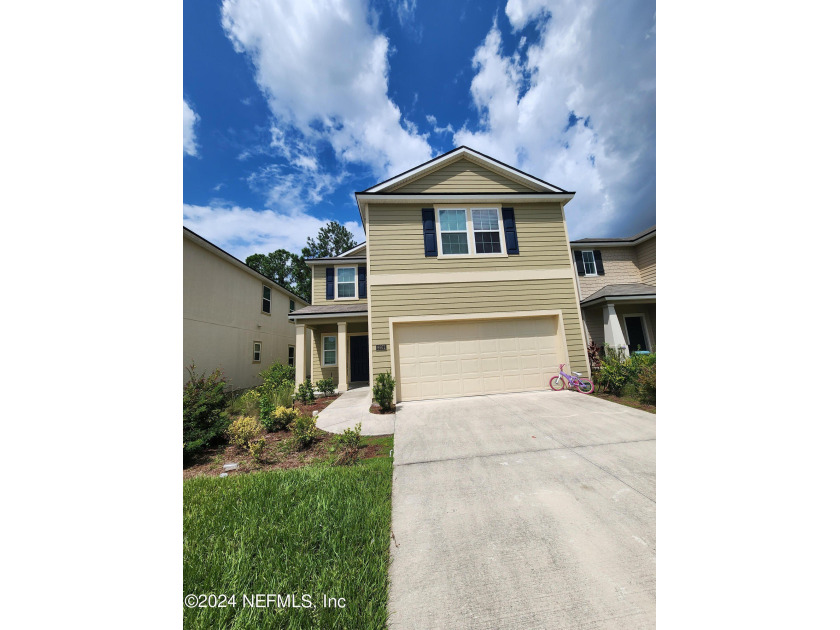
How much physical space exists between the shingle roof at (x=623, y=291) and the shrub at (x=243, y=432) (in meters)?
11.2

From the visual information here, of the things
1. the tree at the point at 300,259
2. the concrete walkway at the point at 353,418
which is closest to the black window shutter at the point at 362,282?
the concrete walkway at the point at 353,418

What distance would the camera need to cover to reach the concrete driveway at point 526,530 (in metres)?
1.49

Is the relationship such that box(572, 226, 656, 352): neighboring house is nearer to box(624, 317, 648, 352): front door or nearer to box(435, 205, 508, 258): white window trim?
box(624, 317, 648, 352): front door

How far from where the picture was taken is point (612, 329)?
1002cm

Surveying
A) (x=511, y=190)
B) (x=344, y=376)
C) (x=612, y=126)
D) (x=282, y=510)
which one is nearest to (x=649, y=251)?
(x=511, y=190)

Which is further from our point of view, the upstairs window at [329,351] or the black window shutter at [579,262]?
the black window shutter at [579,262]

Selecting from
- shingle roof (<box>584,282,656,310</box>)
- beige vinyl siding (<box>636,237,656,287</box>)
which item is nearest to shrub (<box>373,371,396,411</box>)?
shingle roof (<box>584,282,656,310</box>)

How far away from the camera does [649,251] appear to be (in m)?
11.8

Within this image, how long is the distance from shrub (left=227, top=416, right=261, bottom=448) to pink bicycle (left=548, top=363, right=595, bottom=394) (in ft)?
22.6

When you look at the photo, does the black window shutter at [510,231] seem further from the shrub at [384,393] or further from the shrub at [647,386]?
the shrub at [384,393]

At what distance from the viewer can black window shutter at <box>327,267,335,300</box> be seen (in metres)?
12.0
